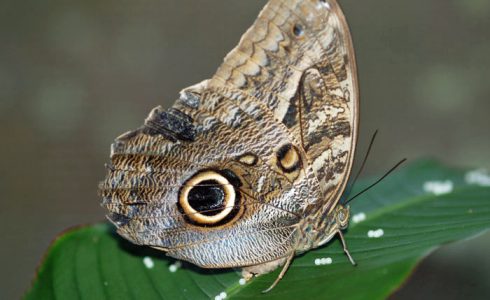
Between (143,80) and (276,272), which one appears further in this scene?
(143,80)

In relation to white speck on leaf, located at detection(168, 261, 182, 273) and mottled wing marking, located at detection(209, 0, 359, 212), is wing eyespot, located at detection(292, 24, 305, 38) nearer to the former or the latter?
mottled wing marking, located at detection(209, 0, 359, 212)

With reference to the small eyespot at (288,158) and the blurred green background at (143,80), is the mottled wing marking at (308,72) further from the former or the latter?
the blurred green background at (143,80)

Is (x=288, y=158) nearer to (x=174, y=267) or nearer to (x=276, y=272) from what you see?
(x=276, y=272)

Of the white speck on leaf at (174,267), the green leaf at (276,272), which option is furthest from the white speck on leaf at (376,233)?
the white speck on leaf at (174,267)

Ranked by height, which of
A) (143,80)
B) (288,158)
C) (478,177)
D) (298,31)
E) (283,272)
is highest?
(298,31)

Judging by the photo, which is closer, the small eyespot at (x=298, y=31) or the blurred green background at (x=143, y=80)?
the small eyespot at (x=298, y=31)

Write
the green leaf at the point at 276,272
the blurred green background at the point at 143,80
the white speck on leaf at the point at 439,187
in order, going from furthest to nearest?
1. the blurred green background at the point at 143,80
2. the white speck on leaf at the point at 439,187
3. the green leaf at the point at 276,272

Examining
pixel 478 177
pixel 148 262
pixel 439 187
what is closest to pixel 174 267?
pixel 148 262
